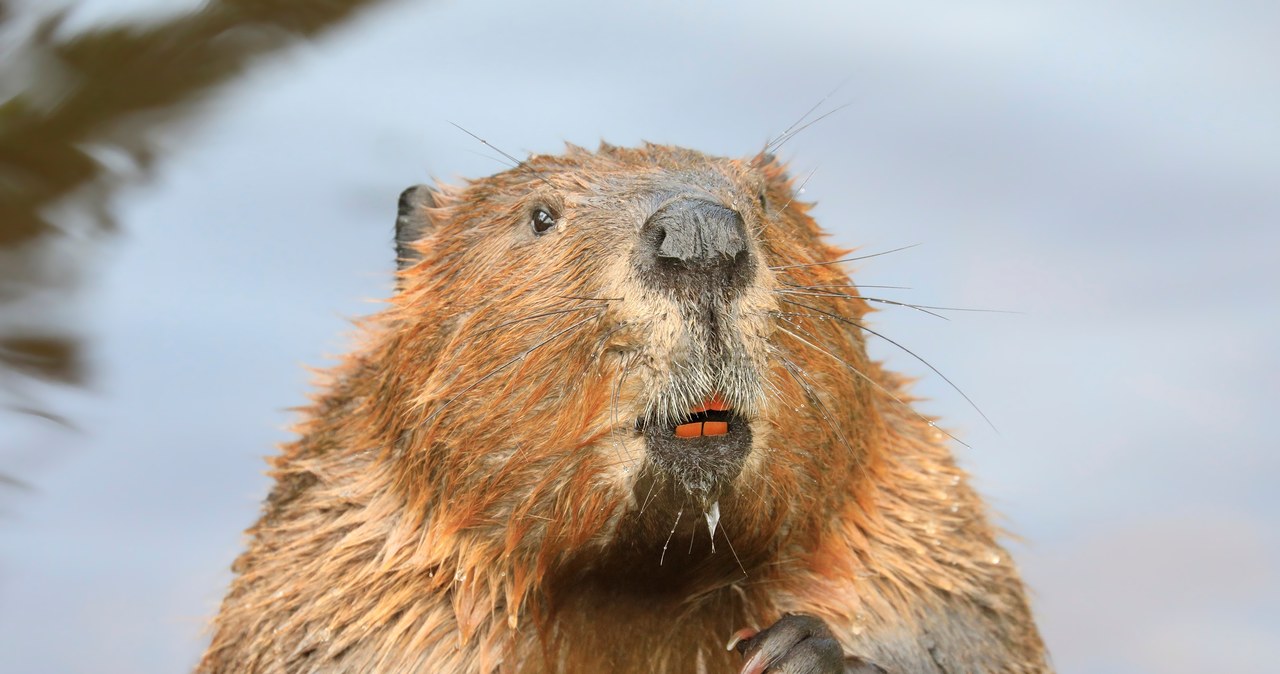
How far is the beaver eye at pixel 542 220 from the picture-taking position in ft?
12.3

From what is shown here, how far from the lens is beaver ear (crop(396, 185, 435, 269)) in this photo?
15.2ft

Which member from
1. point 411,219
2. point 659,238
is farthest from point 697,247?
point 411,219

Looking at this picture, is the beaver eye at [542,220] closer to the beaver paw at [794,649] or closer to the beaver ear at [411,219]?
the beaver ear at [411,219]

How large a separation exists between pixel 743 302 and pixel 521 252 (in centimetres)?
99

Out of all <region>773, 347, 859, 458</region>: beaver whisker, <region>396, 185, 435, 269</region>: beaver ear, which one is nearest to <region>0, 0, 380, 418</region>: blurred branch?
<region>773, 347, 859, 458</region>: beaver whisker

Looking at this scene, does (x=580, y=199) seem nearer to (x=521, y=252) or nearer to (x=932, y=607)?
(x=521, y=252)

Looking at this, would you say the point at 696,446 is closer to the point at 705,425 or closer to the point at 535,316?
the point at 705,425

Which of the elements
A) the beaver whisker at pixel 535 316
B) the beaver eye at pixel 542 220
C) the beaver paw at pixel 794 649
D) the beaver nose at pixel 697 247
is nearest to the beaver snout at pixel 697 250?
the beaver nose at pixel 697 247

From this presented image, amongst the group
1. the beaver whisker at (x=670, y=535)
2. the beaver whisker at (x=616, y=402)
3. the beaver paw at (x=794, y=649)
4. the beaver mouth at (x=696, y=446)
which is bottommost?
the beaver paw at (x=794, y=649)

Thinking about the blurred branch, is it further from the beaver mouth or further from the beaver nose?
the beaver mouth

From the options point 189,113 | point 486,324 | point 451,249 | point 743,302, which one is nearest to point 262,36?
point 189,113

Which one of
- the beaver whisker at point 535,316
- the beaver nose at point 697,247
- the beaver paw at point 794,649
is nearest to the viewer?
the beaver nose at point 697,247

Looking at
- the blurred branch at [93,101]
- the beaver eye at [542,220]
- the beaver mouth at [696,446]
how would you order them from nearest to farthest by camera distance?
the blurred branch at [93,101] → the beaver mouth at [696,446] → the beaver eye at [542,220]

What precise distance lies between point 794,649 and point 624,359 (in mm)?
926
